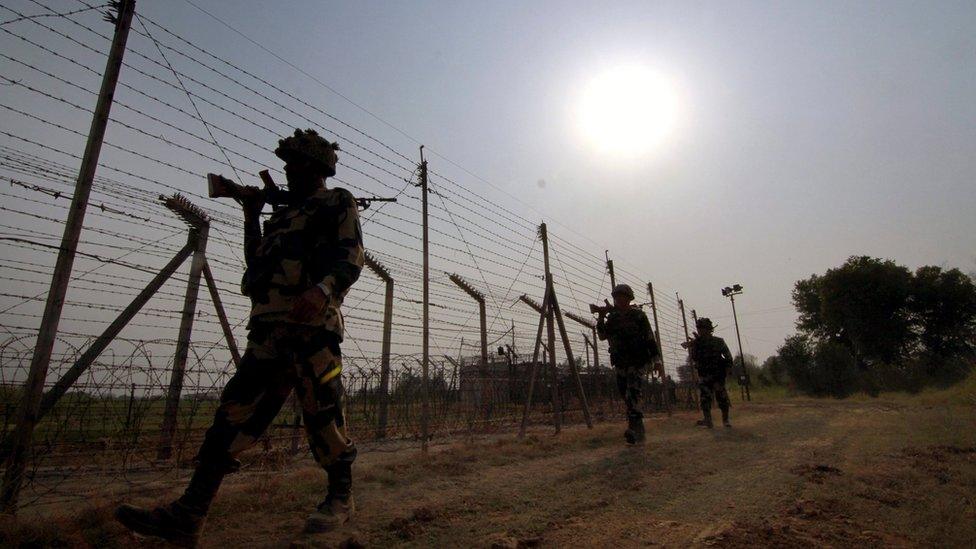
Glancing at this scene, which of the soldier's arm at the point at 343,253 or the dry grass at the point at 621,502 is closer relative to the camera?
the dry grass at the point at 621,502

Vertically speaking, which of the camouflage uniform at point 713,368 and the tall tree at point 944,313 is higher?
the tall tree at point 944,313

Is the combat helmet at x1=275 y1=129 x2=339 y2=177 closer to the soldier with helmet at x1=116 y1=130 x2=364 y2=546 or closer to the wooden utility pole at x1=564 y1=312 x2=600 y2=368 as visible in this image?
the soldier with helmet at x1=116 y1=130 x2=364 y2=546

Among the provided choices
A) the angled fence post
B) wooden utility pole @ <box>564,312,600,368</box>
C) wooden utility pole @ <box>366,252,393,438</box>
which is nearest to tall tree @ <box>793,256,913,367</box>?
wooden utility pole @ <box>564,312,600,368</box>

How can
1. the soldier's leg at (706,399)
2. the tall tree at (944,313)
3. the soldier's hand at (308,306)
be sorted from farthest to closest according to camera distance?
1. the tall tree at (944,313)
2. the soldier's leg at (706,399)
3. the soldier's hand at (308,306)

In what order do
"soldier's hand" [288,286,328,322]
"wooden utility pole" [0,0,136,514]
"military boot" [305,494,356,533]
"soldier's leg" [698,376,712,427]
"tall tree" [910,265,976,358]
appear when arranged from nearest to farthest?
"soldier's hand" [288,286,328,322]
"military boot" [305,494,356,533]
"wooden utility pole" [0,0,136,514]
"soldier's leg" [698,376,712,427]
"tall tree" [910,265,976,358]

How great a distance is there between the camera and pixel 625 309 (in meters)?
6.44

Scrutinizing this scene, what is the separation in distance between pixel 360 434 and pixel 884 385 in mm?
30396

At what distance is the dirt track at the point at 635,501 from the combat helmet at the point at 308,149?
1845mm

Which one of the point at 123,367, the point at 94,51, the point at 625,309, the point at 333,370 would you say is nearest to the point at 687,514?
the point at 333,370

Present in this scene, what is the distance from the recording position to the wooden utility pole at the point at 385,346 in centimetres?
698

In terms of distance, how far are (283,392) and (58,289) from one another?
1.81 m

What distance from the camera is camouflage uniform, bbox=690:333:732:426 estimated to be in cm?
860

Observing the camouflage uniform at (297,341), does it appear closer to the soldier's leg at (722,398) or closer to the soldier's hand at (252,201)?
the soldier's hand at (252,201)

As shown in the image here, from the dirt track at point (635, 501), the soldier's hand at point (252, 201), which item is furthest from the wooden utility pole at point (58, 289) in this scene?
the soldier's hand at point (252, 201)
